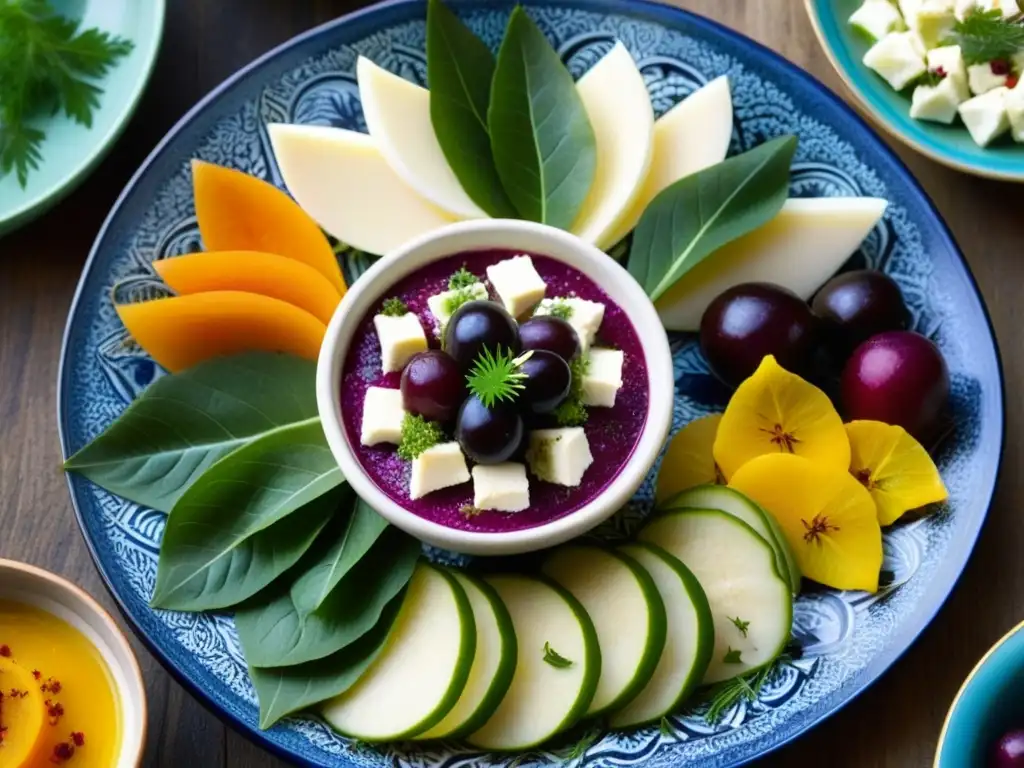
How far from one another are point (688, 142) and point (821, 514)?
0.88 metres

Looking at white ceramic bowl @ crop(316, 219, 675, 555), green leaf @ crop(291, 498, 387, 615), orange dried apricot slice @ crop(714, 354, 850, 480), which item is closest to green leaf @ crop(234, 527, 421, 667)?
green leaf @ crop(291, 498, 387, 615)

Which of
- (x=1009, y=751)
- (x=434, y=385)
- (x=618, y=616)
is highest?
(x=434, y=385)

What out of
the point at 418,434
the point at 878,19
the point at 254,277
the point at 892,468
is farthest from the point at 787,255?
the point at 254,277

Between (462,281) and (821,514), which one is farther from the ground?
(462,281)

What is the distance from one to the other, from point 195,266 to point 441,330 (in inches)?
22.6

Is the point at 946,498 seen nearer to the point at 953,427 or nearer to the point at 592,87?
the point at 953,427

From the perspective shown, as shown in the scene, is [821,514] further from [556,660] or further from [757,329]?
[556,660]

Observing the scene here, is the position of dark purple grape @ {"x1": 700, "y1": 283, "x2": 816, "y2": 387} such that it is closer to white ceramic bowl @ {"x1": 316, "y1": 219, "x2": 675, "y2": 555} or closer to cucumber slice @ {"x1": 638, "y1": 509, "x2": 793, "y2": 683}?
white ceramic bowl @ {"x1": 316, "y1": 219, "x2": 675, "y2": 555}

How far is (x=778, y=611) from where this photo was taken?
87.4 inches

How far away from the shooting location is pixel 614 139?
2553 millimetres

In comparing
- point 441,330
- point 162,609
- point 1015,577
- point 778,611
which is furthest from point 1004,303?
point 162,609

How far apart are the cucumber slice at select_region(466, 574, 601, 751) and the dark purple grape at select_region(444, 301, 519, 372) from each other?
0.49 m

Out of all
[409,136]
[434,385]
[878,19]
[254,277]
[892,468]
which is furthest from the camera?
[878,19]

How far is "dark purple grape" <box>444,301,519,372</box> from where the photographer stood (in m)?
2.11
